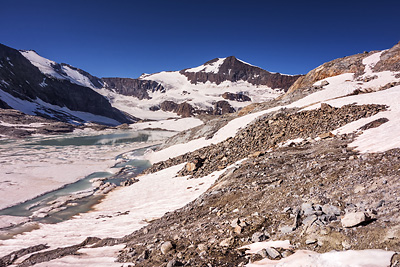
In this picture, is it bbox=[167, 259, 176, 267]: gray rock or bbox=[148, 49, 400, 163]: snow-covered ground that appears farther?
bbox=[148, 49, 400, 163]: snow-covered ground

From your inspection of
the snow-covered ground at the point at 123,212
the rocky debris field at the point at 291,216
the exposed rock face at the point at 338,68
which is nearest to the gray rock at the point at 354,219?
the rocky debris field at the point at 291,216

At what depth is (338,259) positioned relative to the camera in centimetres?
348

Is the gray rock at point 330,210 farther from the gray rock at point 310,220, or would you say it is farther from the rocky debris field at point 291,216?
the gray rock at point 310,220

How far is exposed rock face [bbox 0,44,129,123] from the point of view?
138000 mm

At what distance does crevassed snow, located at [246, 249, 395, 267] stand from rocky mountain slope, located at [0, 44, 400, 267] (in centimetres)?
2

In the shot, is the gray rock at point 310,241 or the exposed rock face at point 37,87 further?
the exposed rock face at point 37,87

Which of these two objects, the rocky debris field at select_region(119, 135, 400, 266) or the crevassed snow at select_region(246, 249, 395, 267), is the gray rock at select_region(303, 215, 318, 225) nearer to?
the rocky debris field at select_region(119, 135, 400, 266)

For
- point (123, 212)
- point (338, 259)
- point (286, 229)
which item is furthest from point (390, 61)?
point (123, 212)

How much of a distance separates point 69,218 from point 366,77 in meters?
29.2

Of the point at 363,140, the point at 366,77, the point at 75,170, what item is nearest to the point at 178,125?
the point at 75,170

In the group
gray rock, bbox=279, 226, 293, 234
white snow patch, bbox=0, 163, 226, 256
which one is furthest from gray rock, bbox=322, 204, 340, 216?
white snow patch, bbox=0, 163, 226, 256

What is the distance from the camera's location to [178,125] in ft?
352

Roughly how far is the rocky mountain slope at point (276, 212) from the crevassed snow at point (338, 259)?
17mm

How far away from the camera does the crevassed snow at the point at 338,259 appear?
3.20 m
